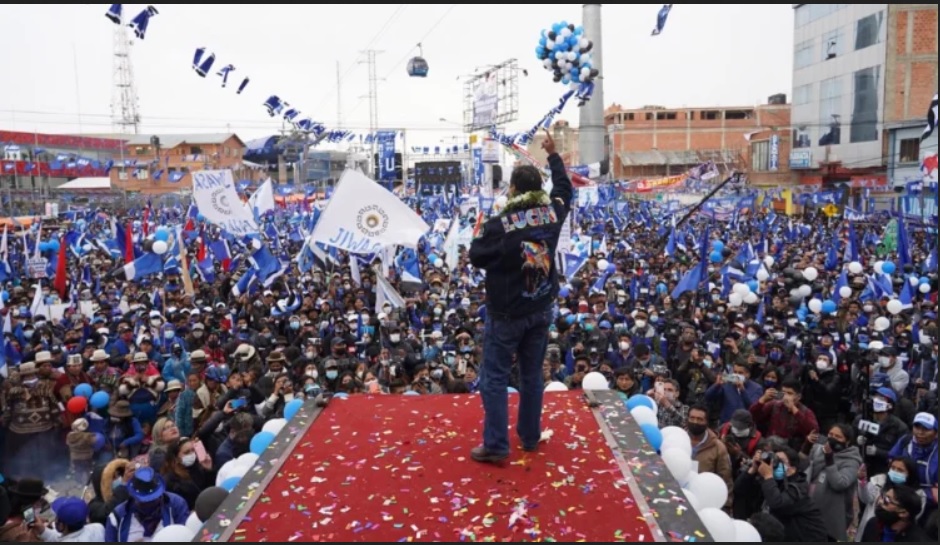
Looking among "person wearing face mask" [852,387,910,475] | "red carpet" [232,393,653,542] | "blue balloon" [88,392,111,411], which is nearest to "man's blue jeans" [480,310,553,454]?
"red carpet" [232,393,653,542]

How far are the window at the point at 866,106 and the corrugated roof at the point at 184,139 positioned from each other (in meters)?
50.4

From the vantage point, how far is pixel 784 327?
1109 cm

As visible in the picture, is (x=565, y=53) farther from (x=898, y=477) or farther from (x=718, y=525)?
(x=718, y=525)

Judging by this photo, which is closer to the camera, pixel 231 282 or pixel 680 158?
pixel 231 282

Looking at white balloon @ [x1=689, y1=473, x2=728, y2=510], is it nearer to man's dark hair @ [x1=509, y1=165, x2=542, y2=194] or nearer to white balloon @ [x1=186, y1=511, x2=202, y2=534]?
man's dark hair @ [x1=509, y1=165, x2=542, y2=194]

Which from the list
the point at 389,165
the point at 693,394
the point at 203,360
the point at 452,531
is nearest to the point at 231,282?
the point at 203,360

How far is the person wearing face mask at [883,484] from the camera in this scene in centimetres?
→ 546

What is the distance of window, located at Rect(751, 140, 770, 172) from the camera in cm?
5103

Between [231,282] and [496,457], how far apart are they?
12.7 m

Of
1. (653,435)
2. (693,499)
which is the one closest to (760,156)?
(653,435)

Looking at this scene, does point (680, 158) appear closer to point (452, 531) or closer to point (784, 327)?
point (784, 327)

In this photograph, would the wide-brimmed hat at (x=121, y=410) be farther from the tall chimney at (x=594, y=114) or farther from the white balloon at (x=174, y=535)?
the tall chimney at (x=594, y=114)

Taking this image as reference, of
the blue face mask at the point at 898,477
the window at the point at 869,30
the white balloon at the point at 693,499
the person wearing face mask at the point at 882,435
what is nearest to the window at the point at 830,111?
the window at the point at 869,30

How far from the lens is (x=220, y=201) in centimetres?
1477
